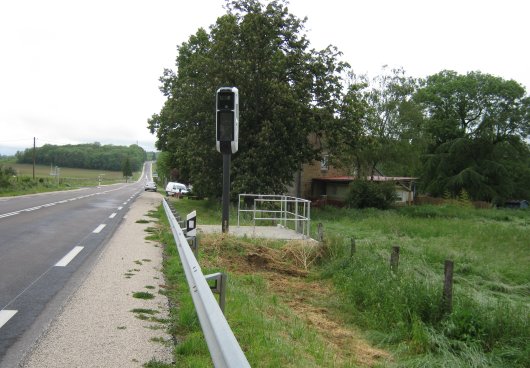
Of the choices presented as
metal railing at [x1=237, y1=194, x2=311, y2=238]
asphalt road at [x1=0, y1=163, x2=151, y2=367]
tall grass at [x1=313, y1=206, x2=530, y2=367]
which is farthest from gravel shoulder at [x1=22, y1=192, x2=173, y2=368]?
metal railing at [x1=237, y1=194, x2=311, y2=238]

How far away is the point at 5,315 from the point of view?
5211mm

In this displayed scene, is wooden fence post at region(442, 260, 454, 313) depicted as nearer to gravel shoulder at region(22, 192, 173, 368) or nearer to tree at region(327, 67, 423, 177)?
gravel shoulder at region(22, 192, 173, 368)

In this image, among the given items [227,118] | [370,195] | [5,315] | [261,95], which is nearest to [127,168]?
[370,195]

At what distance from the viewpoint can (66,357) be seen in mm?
4086

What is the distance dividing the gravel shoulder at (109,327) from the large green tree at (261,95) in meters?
18.4

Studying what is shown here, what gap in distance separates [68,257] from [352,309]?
5409 mm

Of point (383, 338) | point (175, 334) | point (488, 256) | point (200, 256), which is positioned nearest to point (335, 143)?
point (488, 256)

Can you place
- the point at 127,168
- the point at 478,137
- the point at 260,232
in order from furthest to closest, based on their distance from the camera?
the point at 127,168 < the point at 478,137 < the point at 260,232

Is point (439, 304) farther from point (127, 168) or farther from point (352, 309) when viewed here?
point (127, 168)

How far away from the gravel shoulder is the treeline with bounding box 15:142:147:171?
116m

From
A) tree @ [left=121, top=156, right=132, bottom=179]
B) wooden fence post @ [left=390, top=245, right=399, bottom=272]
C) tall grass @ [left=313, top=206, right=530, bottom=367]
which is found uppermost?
tree @ [left=121, top=156, right=132, bottom=179]

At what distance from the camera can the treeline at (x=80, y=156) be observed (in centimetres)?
11778

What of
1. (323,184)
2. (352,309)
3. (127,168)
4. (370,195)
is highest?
(127,168)

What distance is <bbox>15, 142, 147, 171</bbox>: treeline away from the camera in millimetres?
117781
